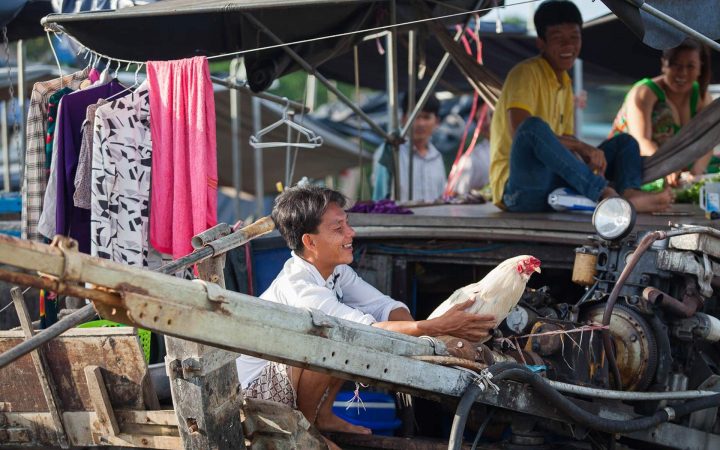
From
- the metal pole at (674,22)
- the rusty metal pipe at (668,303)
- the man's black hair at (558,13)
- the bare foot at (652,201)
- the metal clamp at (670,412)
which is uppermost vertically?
the man's black hair at (558,13)

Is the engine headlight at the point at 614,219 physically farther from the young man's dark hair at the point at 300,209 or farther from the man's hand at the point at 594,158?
the man's hand at the point at 594,158

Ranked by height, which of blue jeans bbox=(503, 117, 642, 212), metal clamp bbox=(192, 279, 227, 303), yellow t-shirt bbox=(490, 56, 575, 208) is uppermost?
yellow t-shirt bbox=(490, 56, 575, 208)

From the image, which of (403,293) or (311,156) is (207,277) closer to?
(403,293)

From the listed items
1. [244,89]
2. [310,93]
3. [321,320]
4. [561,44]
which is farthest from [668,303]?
[310,93]

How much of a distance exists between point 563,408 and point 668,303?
770 mm

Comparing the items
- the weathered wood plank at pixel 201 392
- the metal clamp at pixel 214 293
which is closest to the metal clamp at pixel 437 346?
the weathered wood plank at pixel 201 392

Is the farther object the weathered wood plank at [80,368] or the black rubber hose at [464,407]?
the weathered wood plank at [80,368]

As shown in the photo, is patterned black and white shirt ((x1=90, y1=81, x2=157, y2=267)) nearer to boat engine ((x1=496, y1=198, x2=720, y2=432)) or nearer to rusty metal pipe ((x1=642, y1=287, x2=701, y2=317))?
boat engine ((x1=496, y1=198, x2=720, y2=432))

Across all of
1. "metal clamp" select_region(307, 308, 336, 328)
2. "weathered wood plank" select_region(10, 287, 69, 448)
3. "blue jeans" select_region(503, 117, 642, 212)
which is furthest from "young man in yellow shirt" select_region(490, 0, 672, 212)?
"weathered wood plank" select_region(10, 287, 69, 448)

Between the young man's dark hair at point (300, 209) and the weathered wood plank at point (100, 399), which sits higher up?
the young man's dark hair at point (300, 209)

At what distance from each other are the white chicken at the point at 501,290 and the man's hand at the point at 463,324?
5 cm

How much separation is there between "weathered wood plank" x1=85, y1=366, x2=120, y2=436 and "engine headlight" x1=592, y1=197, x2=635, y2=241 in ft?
7.38

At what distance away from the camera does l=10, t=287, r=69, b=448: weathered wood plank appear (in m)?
3.62

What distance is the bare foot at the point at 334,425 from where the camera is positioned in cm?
378
